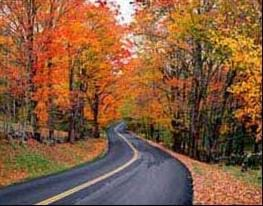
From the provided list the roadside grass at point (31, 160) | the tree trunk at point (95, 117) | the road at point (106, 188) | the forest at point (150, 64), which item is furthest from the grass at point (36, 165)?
the tree trunk at point (95, 117)

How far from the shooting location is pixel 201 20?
2745cm

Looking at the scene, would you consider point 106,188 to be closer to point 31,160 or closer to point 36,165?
point 36,165

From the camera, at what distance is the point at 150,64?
39.2 meters

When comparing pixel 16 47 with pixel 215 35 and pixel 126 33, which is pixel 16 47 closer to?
pixel 215 35

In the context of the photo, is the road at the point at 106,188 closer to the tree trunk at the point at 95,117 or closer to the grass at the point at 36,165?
the grass at the point at 36,165

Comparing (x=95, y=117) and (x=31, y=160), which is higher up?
(x=95, y=117)

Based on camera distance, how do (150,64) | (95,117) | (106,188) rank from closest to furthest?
1. (106,188)
2. (150,64)
3. (95,117)

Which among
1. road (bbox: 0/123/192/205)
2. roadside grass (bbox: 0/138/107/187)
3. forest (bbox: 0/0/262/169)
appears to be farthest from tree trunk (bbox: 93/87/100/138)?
road (bbox: 0/123/192/205)

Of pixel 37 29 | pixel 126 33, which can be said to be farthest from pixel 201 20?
pixel 126 33

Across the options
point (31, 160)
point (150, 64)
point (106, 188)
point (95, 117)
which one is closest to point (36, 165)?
point (31, 160)

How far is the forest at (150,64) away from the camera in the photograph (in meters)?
22.2

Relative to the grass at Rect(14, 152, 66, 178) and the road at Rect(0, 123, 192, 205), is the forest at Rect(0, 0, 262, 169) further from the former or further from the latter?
the road at Rect(0, 123, 192, 205)

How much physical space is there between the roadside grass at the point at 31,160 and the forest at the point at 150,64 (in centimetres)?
115

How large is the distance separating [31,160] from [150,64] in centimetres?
1882
